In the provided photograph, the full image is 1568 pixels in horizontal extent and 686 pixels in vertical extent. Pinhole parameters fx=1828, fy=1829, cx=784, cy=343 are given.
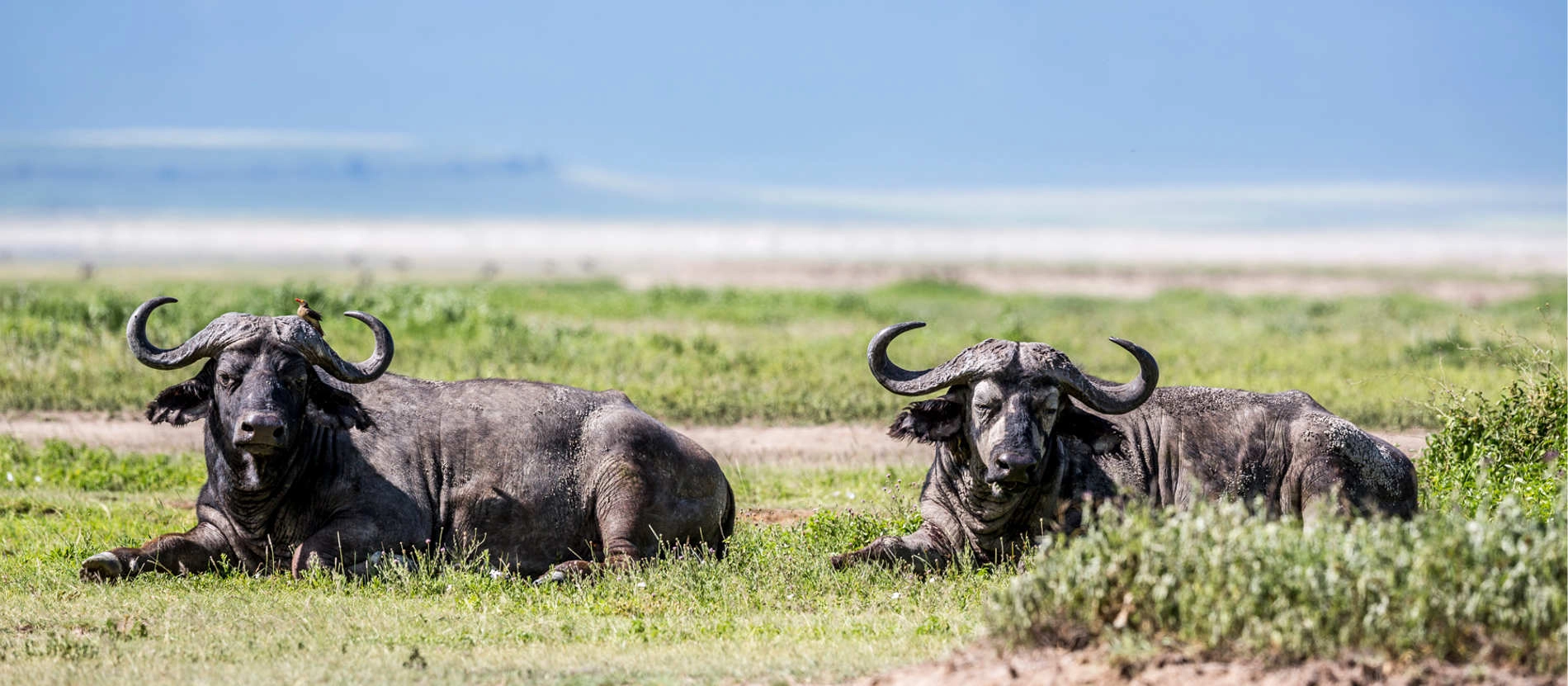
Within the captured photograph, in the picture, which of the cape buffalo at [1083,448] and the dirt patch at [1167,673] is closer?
the dirt patch at [1167,673]

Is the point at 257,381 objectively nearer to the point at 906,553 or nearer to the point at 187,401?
the point at 187,401

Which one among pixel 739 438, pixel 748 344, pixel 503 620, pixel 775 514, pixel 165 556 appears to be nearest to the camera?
pixel 503 620

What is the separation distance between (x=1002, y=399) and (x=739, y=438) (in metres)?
7.06

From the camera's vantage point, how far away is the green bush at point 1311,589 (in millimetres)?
6578

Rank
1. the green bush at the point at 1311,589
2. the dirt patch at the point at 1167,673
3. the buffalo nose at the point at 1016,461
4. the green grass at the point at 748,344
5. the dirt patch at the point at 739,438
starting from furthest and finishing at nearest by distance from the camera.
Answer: the green grass at the point at 748,344 → the dirt patch at the point at 739,438 → the buffalo nose at the point at 1016,461 → the green bush at the point at 1311,589 → the dirt patch at the point at 1167,673

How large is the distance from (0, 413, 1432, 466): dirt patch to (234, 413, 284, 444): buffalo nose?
19.2 ft

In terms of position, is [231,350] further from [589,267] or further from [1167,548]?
[589,267]

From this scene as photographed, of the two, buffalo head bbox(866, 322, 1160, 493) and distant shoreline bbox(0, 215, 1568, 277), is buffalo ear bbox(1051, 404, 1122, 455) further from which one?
distant shoreline bbox(0, 215, 1568, 277)

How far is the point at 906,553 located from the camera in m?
10.0

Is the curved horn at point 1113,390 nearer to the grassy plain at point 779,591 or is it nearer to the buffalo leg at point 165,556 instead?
the grassy plain at point 779,591

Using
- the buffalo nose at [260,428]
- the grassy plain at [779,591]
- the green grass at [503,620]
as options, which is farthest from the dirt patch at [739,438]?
the buffalo nose at [260,428]

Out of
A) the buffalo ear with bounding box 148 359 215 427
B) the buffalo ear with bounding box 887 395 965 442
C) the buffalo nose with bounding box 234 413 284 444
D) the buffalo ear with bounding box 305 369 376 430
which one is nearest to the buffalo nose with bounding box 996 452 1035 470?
the buffalo ear with bounding box 887 395 965 442

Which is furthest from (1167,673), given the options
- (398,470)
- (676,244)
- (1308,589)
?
(676,244)

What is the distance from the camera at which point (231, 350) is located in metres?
9.85
